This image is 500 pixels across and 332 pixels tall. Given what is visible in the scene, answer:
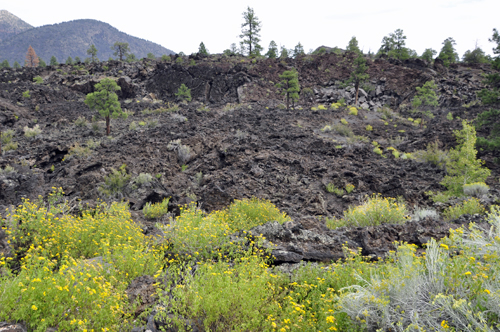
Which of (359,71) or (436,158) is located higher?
(359,71)

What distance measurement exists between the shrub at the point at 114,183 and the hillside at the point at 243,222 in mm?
71

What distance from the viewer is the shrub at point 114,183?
35.1 ft

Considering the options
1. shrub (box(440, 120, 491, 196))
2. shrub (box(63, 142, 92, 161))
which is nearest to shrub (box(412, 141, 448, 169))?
shrub (box(440, 120, 491, 196))

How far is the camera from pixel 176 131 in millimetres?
19016

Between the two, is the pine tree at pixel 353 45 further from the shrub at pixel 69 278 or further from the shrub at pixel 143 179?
the shrub at pixel 69 278

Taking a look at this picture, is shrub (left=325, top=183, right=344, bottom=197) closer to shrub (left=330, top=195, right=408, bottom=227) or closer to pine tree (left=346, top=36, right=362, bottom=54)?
shrub (left=330, top=195, right=408, bottom=227)

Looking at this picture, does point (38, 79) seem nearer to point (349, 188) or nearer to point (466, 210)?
point (349, 188)

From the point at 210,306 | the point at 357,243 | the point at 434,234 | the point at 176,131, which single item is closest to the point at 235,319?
the point at 210,306

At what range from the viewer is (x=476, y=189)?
10.8 metres

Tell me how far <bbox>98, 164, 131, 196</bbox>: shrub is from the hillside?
0.07 m

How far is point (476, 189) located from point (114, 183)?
587 inches

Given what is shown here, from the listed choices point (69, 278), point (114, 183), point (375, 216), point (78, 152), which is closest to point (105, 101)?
point (78, 152)

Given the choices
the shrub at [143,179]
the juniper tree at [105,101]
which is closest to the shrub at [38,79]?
the juniper tree at [105,101]

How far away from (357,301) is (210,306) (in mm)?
1705
